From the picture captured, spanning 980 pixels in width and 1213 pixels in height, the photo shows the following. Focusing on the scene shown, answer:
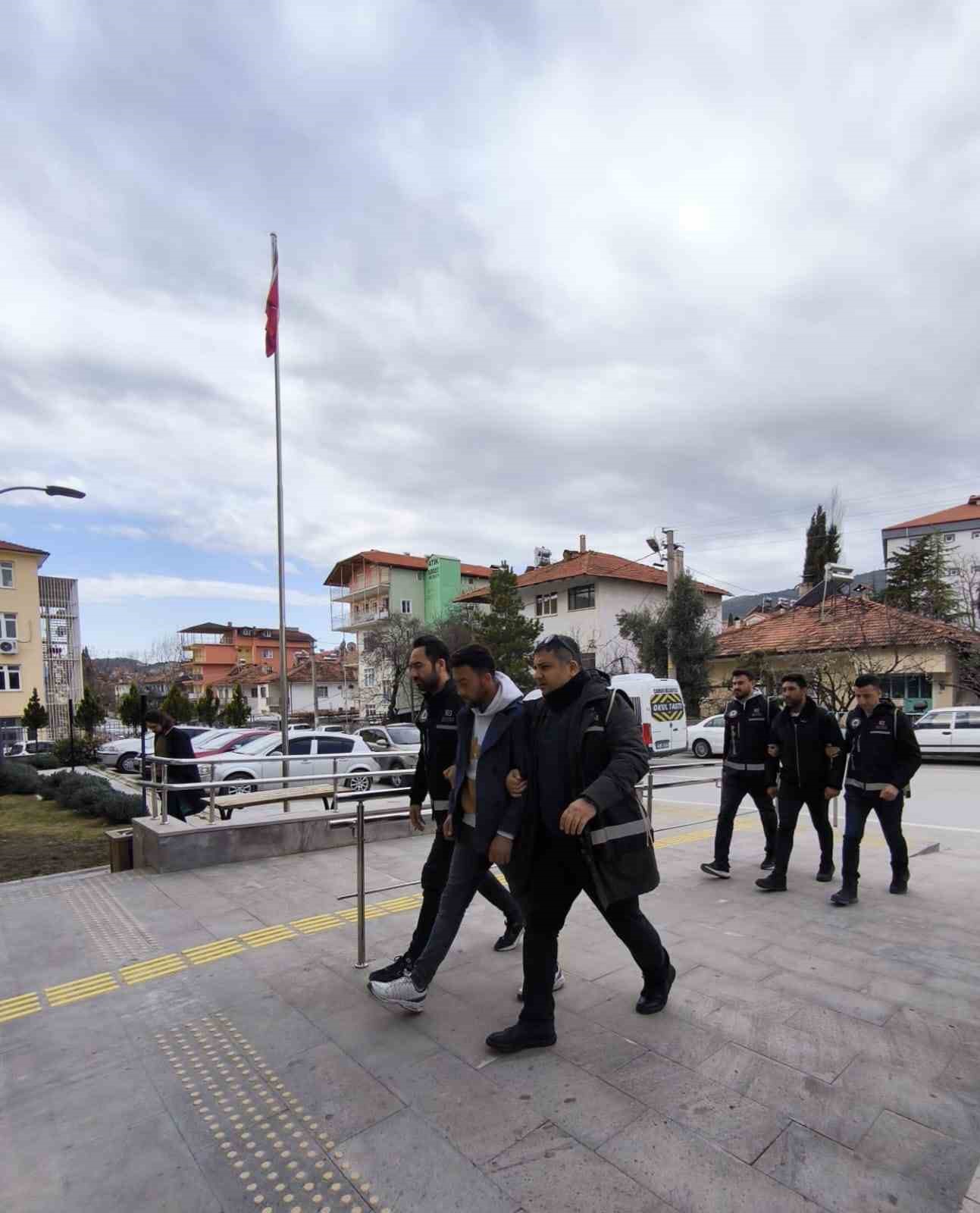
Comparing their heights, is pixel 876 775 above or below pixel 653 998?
above

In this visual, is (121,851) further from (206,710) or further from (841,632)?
(206,710)

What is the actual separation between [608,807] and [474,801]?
74 cm

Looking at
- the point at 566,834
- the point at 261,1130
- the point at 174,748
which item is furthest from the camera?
the point at 174,748

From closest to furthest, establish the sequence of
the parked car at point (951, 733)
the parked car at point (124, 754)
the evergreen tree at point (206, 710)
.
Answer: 1. the parked car at point (951, 733)
2. the parked car at point (124, 754)
3. the evergreen tree at point (206, 710)

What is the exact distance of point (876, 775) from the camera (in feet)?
16.9

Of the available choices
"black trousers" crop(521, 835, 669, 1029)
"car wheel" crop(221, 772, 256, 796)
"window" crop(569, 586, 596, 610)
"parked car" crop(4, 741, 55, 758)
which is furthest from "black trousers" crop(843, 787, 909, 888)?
"parked car" crop(4, 741, 55, 758)

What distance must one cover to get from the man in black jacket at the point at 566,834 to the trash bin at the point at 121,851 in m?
4.96

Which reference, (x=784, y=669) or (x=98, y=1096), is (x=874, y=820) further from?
(x=784, y=669)

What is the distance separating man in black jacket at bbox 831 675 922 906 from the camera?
505cm

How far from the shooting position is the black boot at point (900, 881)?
5.26 metres

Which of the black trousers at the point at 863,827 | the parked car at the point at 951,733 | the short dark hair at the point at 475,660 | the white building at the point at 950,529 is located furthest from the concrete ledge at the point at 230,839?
the white building at the point at 950,529

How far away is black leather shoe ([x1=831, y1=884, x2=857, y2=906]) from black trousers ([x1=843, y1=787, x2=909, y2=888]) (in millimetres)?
38

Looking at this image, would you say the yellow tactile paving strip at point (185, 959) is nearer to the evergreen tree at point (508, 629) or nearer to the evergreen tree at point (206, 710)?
the evergreen tree at point (508, 629)

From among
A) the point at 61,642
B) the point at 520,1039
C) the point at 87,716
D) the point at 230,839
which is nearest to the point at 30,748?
the point at 87,716
